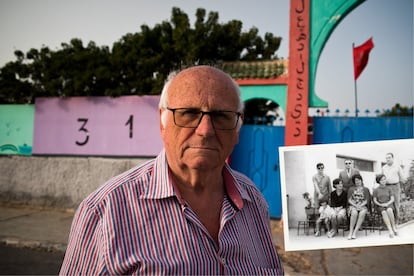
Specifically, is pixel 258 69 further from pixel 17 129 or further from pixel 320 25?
pixel 17 129

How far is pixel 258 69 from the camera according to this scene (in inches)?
211

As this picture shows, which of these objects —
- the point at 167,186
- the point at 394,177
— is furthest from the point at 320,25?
the point at 167,186

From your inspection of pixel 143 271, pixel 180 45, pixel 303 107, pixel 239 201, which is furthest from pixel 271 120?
pixel 143 271

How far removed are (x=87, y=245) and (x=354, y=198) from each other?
1267 mm

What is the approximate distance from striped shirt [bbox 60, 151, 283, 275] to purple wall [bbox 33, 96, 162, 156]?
4634 millimetres

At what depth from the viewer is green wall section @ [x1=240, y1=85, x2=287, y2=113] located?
5172mm

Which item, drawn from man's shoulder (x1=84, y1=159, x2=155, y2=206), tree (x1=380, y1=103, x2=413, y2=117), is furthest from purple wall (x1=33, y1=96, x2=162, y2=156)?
man's shoulder (x1=84, y1=159, x2=155, y2=206)

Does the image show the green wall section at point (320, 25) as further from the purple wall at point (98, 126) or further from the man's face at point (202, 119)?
the man's face at point (202, 119)

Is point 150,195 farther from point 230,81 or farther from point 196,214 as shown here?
point 230,81

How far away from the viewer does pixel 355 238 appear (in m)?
1.61

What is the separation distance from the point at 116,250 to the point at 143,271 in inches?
4.2

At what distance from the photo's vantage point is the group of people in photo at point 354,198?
63.8 inches

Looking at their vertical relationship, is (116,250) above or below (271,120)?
below

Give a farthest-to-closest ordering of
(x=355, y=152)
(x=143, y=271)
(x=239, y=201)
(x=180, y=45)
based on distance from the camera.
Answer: (x=180, y=45), (x=355, y=152), (x=239, y=201), (x=143, y=271)
